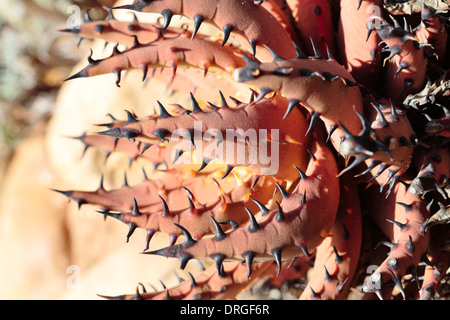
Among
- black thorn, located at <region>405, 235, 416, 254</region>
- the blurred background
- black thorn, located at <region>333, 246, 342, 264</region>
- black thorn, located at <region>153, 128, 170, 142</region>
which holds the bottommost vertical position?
the blurred background

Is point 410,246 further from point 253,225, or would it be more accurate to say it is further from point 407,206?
point 253,225

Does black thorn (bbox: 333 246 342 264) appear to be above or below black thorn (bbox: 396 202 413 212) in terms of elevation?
below

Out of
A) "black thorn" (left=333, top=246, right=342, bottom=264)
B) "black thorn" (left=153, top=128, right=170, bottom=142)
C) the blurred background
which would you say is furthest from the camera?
the blurred background

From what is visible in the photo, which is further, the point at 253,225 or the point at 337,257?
the point at 337,257

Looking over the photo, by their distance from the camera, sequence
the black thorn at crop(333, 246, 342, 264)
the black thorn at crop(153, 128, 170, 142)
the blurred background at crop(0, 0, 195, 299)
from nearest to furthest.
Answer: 1. the black thorn at crop(153, 128, 170, 142)
2. the black thorn at crop(333, 246, 342, 264)
3. the blurred background at crop(0, 0, 195, 299)

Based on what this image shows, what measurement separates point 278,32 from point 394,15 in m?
0.21

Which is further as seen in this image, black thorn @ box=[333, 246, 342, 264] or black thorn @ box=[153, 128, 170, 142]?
black thorn @ box=[333, 246, 342, 264]

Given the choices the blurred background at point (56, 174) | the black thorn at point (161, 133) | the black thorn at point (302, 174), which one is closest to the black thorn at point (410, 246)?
the black thorn at point (302, 174)

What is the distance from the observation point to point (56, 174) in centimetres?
181

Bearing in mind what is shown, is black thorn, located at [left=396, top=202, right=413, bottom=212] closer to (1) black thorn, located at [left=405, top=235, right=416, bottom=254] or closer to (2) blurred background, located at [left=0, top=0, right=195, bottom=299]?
(1) black thorn, located at [left=405, top=235, right=416, bottom=254]

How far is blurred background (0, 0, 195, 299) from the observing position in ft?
4.70

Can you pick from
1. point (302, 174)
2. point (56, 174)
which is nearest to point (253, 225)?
point (302, 174)

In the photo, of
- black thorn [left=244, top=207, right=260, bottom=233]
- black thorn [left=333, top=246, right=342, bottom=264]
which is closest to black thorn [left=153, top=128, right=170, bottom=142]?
black thorn [left=244, top=207, right=260, bottom=233]
